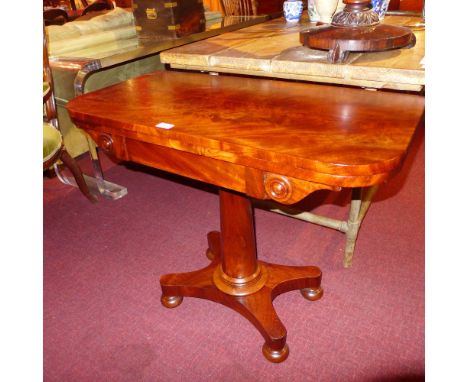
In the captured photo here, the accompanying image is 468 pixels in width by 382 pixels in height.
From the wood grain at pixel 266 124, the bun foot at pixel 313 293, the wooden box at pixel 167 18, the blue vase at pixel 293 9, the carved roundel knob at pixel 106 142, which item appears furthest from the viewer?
the wooden box at pixel 167 18

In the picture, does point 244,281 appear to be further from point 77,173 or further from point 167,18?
point 167,18

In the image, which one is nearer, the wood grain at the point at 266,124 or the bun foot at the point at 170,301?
the wood grain at the point at 266,124

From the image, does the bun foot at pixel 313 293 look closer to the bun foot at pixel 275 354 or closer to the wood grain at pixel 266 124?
the bun foot at pixel 275 354

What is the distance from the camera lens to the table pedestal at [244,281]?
1.30 meters

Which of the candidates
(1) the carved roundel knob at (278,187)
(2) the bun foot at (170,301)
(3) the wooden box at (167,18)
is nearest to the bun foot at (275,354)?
(2) the bun foot at (170,301)

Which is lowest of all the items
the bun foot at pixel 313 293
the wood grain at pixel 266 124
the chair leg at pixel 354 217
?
the bun foot at pixel 313 293

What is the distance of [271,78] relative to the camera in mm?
1313

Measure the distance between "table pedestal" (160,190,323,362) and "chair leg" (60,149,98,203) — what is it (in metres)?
0.99

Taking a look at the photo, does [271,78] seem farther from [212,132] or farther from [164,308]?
[164,308]

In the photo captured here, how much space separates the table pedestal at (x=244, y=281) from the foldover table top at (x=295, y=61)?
43cm

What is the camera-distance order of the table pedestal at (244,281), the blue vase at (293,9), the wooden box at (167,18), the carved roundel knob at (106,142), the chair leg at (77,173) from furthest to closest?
the wooden box at (167,18), the chair leg at (77,173), the blue vase at (293,9), the table pedestal at (244,281), the carved roundel knob at (106,142)

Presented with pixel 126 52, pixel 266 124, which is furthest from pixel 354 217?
pixel 126 52

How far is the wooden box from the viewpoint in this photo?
227 cm

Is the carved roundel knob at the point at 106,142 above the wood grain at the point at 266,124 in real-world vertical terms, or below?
below
